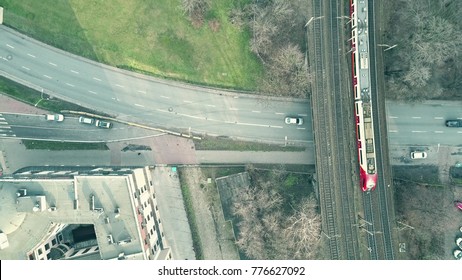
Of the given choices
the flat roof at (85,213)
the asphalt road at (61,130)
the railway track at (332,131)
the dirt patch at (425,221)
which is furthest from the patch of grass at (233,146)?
the dirt patch at (425,221)

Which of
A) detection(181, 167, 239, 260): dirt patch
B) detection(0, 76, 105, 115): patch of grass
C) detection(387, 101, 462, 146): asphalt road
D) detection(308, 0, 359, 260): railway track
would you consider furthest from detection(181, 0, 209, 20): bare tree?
detection(387, 101, 462, 146): asphalt road

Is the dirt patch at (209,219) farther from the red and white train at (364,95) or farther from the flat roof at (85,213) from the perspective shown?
the red and white train at (364,95)

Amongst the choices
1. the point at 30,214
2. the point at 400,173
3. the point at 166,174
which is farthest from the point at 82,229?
the point at 400,173

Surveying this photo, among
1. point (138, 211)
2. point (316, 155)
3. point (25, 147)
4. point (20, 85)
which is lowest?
point (138, 211)

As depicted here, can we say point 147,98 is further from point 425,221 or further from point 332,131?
point 425,221

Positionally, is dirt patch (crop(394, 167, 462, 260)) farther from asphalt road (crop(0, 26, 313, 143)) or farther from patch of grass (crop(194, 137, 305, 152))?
patch of grass (crop(194, 137, 305, 152))

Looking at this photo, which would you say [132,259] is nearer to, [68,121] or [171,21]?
[68,121]
